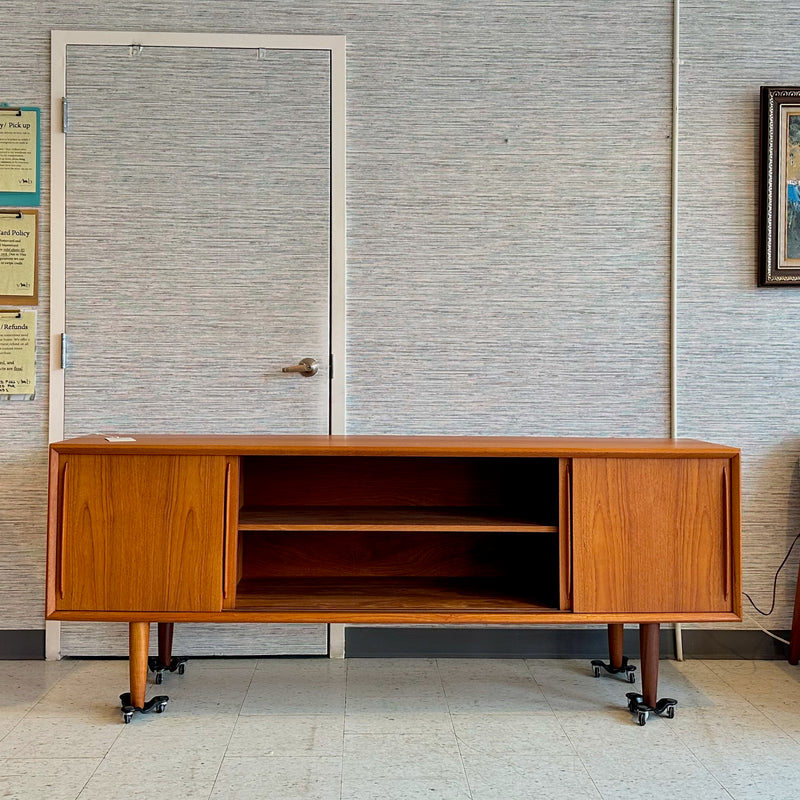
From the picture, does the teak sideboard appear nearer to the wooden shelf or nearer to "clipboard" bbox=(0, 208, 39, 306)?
the wooden shelf

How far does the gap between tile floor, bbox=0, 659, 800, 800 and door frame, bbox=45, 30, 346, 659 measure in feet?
Answer: 2.11

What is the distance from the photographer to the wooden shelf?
88.5 inches

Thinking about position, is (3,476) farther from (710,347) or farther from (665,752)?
(710,347)

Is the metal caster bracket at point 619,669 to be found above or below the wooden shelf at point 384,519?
below

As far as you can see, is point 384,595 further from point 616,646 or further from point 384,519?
point 616,646

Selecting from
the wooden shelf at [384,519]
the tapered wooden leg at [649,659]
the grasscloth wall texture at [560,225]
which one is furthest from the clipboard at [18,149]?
the tapered wooden leg at [649,659]

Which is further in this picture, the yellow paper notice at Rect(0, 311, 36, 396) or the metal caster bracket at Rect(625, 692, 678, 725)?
the yellow paper notice at Rect(0, 311, 36, 396)

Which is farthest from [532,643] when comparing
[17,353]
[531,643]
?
[17,353]

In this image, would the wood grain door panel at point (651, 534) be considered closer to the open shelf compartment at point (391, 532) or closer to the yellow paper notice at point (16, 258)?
the open shelf compartment at point (391, 532)

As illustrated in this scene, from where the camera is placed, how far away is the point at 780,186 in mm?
2809

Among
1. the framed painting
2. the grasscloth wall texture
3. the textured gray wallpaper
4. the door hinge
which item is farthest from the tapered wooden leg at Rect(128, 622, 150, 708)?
the framed painting

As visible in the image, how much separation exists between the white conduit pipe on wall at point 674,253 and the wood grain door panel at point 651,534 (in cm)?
61

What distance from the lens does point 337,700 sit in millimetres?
2414

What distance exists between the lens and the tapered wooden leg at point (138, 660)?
225 cm
